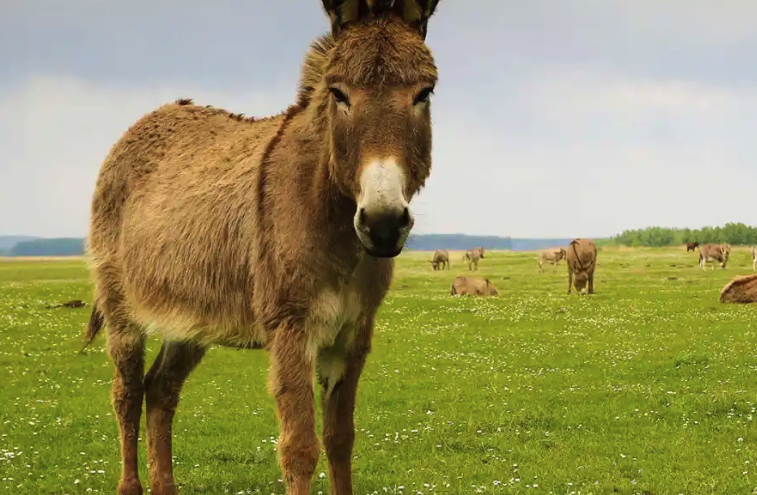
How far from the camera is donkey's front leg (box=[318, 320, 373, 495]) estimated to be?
5816 mm

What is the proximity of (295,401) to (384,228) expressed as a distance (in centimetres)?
176

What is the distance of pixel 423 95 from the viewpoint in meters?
4.62

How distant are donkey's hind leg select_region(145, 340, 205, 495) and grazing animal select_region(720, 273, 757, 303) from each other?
1061 inches

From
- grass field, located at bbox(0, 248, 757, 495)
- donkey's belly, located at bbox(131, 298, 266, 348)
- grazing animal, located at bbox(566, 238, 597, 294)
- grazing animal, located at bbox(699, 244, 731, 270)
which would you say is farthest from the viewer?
grazing animal, located at bbox(699, 244, 731, 270)

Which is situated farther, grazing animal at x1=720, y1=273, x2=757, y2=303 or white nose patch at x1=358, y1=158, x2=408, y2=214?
grazing animal at x1=720, y1=273, x2=757, y2=303

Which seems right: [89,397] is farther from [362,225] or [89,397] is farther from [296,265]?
[362,225]

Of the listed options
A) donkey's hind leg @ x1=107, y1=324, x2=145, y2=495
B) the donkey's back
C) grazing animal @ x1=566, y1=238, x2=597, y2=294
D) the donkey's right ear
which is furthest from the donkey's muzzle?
grazing animal @ x1=566, y1=238, x2=597, y2=294

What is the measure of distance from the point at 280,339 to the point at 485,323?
67.0ft

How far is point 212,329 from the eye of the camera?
241 inches

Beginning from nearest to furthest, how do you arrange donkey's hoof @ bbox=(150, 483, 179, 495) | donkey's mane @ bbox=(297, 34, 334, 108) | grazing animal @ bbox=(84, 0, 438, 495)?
grazing animal @ bbox=(84, 0, 438, 495) → donkey's mane @ bbox=(297, 34, 334, 108) → donkey's hoof @ bbox=(150, 483, 179, 495)

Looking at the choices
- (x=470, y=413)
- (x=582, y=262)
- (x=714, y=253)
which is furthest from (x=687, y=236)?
(x=470, y=413)

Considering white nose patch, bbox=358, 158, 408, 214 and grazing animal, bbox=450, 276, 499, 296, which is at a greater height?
white nose patch, bbox=358, 158, 408, 214

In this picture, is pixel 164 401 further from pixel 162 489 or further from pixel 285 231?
pixel 285 231

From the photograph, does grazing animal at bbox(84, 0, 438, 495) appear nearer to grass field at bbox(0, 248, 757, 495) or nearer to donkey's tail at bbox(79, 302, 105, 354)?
donkey's tail at bbox(79, 302, 105, 354)
